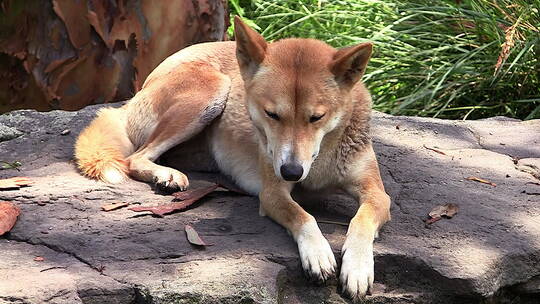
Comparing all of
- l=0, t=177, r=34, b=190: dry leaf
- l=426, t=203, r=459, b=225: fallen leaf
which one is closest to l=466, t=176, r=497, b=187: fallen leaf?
l=426, t=203, r=459, b=225: fallen leaf

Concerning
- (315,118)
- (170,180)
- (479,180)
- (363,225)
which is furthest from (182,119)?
(479,180)

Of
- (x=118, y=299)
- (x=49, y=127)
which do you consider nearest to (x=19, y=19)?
(x=49, y=127)

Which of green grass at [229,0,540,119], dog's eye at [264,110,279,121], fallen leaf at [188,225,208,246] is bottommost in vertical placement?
green grass at [229,0,540,119]

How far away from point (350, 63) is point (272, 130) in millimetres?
518

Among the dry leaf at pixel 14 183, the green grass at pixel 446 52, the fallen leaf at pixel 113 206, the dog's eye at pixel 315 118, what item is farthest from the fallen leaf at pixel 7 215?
the green grass at pixel 446 52

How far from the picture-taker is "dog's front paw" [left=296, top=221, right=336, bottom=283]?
357cm

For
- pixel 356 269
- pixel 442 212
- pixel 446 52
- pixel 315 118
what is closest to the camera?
pixel 356 269

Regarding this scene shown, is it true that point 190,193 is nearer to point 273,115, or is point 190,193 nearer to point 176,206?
point 176,206

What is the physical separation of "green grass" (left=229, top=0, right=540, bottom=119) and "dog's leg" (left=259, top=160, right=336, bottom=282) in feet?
10.00

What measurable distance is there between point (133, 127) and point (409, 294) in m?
2.15

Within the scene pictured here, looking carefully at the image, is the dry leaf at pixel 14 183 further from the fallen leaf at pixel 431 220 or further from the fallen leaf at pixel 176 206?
the fallen leaf at pixel 431 220

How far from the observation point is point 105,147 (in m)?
4.88

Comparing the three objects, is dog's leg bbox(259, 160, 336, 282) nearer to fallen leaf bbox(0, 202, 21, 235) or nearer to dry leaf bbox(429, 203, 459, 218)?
dry leaf bbox(429, 203, 459, 218)

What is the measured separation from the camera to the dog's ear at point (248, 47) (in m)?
4.10
